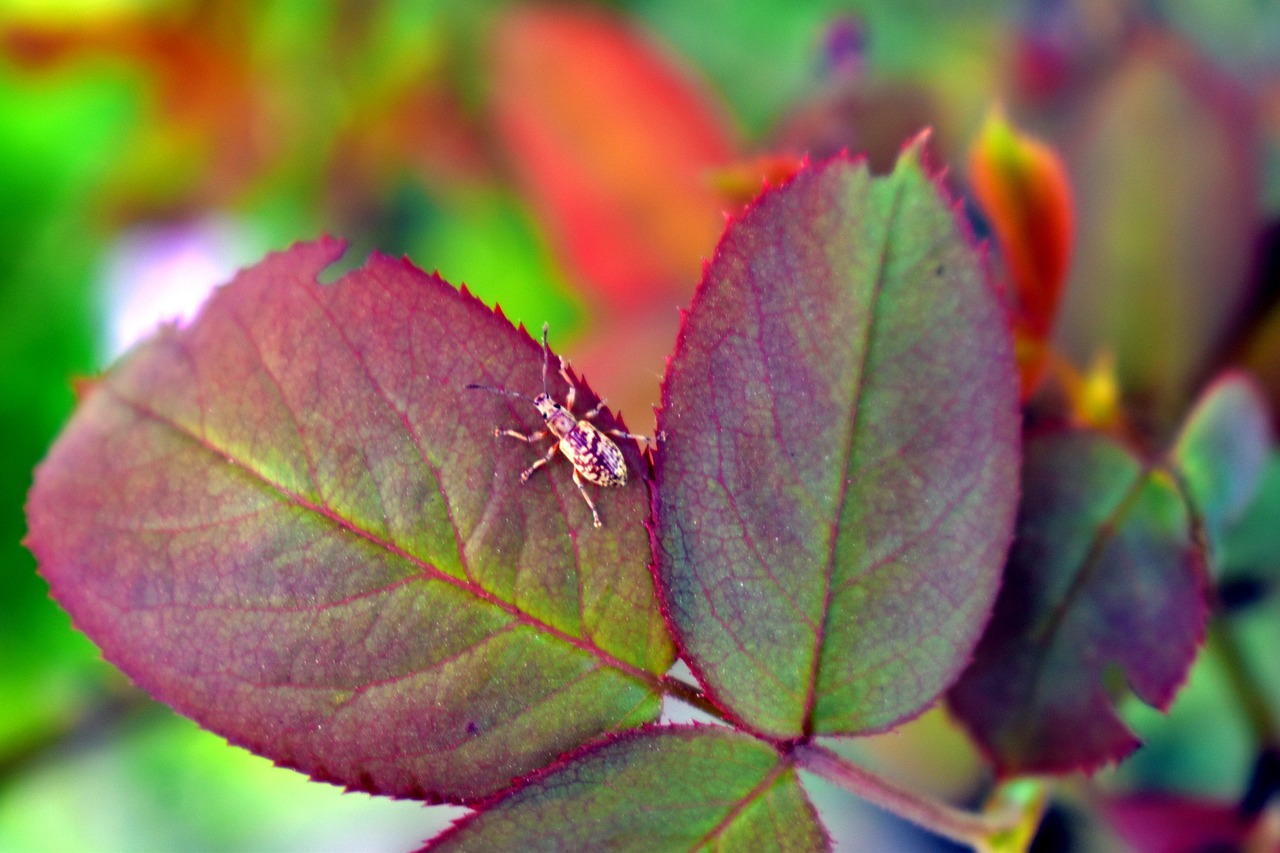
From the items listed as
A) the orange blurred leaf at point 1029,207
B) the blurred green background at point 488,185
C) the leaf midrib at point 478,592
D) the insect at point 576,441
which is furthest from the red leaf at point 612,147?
the leaf midrib at point 478,592

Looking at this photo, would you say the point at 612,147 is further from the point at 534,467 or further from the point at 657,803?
the point at 657,803

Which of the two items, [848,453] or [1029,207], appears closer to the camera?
[848,453]

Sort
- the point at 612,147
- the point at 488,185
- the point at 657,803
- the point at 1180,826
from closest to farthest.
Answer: the point at 657,803
the point at 1180,826
the point at 612,147
the point at 488,185

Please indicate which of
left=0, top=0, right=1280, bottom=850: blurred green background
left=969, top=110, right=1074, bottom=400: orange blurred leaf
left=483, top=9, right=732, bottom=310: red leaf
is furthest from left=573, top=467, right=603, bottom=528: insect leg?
left=483, top=9, right=732, bottom=310: red leaf

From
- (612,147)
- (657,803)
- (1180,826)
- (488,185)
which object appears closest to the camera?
(657,803)

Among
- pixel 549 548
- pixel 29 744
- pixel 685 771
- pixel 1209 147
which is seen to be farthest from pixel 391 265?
pixel 29 744

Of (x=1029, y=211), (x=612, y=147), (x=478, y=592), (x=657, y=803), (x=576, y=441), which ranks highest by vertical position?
(x=612, y=147)

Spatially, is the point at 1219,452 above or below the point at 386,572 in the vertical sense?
above

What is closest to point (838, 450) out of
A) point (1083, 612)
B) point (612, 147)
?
point (1083, 612)
